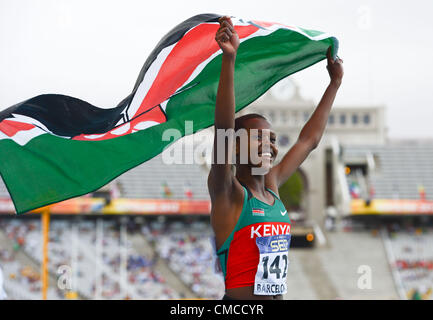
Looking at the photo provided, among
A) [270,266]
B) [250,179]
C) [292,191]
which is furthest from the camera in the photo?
[292,191]

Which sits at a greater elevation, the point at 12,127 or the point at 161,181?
the point at 161,181

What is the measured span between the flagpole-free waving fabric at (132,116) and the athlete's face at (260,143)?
26.6 inches

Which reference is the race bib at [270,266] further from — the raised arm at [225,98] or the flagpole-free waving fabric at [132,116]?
the flagpole-free waving fabric at [132,116]

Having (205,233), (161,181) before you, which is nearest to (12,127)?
(205,233)

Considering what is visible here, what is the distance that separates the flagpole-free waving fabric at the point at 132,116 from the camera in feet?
12.1

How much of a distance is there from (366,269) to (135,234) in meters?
10.8

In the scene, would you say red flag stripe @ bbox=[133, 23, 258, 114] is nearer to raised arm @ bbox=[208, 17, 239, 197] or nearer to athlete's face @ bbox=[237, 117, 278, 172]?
athlete's face @ bbox=[237, 117, 278, 172]

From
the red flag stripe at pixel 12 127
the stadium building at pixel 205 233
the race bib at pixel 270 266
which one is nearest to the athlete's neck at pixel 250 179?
the race bib at pixel 270 266

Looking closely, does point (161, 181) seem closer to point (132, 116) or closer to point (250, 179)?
point (132, 116)

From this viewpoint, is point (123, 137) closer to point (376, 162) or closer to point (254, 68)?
point (254, 68)

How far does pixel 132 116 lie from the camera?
147 inches

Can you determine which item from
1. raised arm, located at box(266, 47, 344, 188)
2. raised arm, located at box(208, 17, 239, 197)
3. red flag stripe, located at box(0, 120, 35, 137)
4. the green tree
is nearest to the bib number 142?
raised arm, located at box(208, 17, 239, 197)

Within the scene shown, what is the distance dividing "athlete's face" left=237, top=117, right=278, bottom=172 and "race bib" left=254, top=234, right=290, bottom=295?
0.33m

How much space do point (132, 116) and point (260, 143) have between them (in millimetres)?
1062
